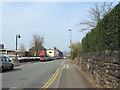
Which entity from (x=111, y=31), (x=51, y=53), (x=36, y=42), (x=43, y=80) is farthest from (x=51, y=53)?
(x=111, y=31)

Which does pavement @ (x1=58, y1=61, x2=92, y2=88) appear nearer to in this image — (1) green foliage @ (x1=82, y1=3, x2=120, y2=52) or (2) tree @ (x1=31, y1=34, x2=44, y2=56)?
(1) green foliage @ (x1=82, y1=3, x2=120, y2=52)

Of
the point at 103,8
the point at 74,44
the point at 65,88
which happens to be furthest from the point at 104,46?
the point at 74,44

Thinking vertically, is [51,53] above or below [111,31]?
above

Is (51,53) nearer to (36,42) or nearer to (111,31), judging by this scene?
(36,42)

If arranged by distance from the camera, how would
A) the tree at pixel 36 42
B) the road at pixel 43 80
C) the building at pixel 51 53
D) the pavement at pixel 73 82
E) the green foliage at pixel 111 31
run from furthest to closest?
the building at pixel 51 53, the tree at pixel 36 42, the road at pixel 43 80, the pavement at pixel 73 82, the green foliage at pixel 111 31

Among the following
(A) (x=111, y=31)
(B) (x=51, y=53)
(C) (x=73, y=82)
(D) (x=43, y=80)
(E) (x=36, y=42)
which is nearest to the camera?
(A) (x=111, y=31)

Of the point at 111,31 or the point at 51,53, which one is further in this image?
the point at 51,53

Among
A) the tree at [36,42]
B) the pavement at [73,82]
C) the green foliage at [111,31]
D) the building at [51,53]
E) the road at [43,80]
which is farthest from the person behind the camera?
the building at [51,53]

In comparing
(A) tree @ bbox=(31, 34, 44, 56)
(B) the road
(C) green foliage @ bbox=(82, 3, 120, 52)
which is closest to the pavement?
(B) the road

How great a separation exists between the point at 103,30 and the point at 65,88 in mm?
3374

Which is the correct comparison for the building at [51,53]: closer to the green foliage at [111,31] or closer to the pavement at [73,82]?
the pavement at [73,82]

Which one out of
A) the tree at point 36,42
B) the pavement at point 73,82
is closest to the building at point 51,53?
the tree at point 36,42

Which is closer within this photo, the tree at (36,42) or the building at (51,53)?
the tree at (36,42)

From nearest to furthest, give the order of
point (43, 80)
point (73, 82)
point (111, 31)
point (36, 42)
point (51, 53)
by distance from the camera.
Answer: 1. point (111, 31)
2. point (73, 82)
3. point (43, 80)
4. point (36, 42)
5. point (51, 53)
